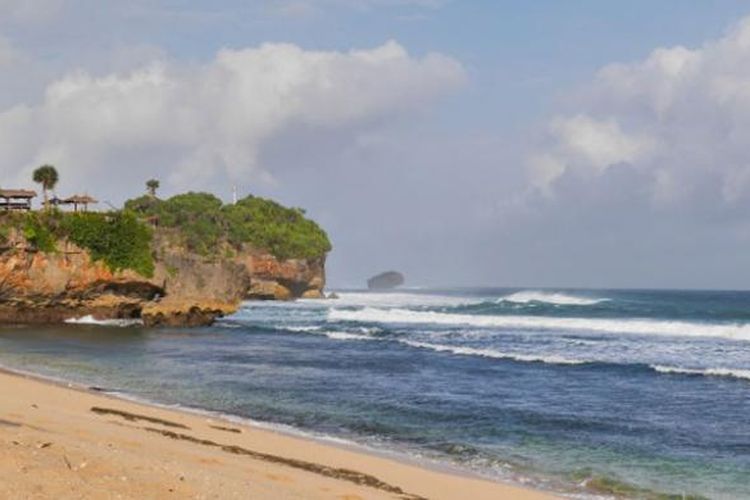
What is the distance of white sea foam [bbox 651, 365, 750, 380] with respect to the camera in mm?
30000

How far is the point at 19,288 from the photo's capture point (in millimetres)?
48750

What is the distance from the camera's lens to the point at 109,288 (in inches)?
2053

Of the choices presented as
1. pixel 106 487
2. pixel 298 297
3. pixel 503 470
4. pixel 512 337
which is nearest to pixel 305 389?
pixel 503 470

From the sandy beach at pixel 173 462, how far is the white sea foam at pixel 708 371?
19.1 meters

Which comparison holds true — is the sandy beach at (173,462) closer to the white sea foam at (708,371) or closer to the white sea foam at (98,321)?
the white sea foam at (708,371)

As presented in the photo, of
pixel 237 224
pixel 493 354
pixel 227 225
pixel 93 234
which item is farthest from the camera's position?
pixel 237 224

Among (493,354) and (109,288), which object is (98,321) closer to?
(109,288)

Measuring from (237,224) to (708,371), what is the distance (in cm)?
9339

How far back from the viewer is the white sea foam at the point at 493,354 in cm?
3418

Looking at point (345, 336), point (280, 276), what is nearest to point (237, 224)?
point (280, 276)

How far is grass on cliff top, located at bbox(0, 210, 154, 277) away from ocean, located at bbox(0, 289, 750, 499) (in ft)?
14.3

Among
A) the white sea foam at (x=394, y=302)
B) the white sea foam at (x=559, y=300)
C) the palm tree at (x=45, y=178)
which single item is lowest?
the white sea foam at (x=394, y=302)

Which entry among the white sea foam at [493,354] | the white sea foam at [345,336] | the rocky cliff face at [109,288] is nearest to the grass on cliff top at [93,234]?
the rocky cliff face at [109,288]

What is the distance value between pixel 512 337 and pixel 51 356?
27.7 metres
